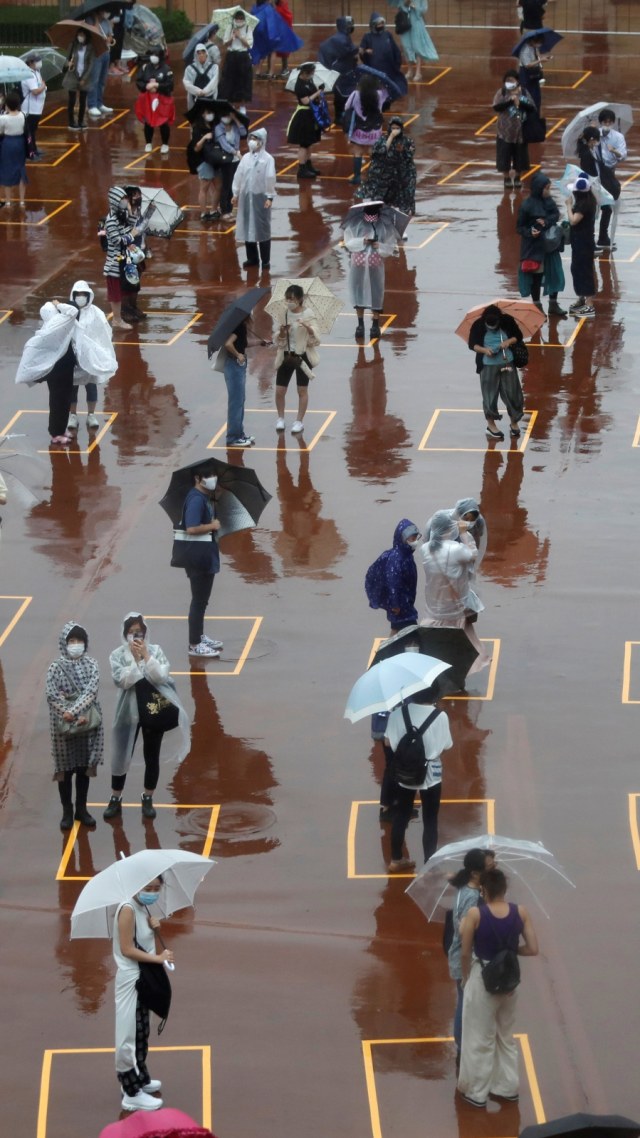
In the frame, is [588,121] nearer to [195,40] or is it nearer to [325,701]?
[195,40]

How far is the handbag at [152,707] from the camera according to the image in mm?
11453

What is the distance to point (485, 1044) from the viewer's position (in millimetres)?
9086

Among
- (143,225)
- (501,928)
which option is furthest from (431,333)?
(501,928)

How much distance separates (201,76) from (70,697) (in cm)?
1831

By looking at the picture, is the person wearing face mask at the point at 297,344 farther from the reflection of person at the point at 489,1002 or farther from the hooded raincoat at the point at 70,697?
the reflection of person at the point at 489,1002

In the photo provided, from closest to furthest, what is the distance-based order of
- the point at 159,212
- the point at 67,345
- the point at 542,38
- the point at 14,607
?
the point at 14,607 < the point at 67,345 < the point at 159,212 < the point at 542,38

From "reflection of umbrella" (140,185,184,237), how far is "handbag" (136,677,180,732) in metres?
11.7

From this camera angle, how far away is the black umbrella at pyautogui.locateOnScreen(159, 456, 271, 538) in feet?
44.8

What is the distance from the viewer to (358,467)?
17469 millimetres

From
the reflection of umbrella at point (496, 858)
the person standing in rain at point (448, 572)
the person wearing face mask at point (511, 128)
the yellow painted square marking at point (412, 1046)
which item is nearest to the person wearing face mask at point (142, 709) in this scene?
the person standing in rain at point (448, 572)

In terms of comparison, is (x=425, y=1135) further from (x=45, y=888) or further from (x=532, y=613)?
(x=532, y=613)

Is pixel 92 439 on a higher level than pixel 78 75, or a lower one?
lower

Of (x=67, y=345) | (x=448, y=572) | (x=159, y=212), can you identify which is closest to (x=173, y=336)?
(x=159, y=212)

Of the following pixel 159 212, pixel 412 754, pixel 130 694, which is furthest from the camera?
pixel 159 212
